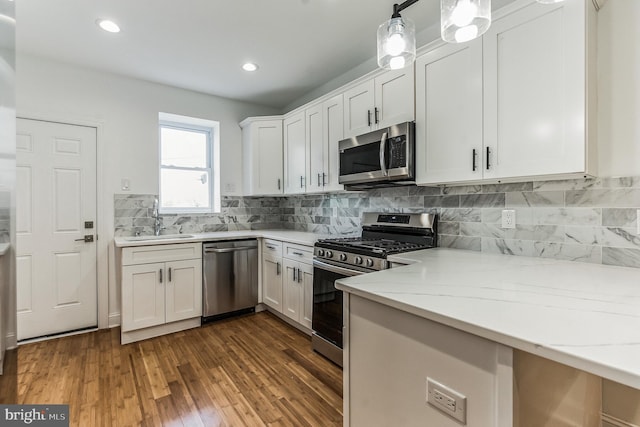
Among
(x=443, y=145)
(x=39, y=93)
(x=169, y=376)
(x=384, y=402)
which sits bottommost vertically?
(x=169, y=376)

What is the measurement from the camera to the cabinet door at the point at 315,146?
306 centimetres

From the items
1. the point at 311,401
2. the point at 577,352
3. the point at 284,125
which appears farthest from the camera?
the point at 284,125

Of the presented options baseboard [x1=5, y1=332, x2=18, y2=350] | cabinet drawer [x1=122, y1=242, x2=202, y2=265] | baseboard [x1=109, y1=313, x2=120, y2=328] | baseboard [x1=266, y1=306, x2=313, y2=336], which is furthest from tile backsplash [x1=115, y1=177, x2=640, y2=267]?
baseboard [x1=5, y1=332, x2=18, y2=350]

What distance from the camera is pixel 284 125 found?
3656 mm

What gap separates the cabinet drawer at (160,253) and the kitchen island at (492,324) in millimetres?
2305

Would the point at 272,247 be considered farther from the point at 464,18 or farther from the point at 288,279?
the point at 464,18

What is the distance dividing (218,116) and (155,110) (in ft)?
2.37

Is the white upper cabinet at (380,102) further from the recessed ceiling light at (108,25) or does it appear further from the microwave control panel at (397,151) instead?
the recessed ceiling light at (108,25)

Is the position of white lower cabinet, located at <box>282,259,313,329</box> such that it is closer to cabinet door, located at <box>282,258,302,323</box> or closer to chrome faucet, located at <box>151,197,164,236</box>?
cabinet door, located at <box>282,258,302,323</box>

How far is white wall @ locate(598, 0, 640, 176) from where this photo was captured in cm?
146

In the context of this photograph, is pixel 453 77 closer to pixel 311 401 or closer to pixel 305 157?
pixel 305 157

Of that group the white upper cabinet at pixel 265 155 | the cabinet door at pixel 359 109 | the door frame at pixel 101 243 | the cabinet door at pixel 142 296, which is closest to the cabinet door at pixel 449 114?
the cabinet door at pixel 359 109

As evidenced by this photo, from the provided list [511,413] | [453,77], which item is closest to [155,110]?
[453,77]

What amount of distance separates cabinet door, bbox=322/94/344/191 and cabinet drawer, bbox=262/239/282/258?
0.81 meters
